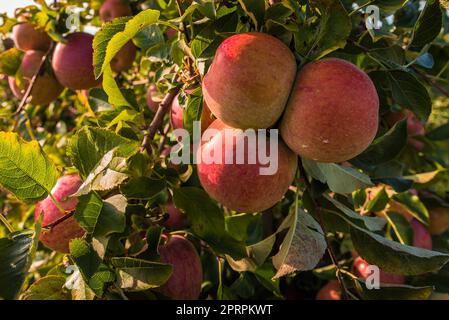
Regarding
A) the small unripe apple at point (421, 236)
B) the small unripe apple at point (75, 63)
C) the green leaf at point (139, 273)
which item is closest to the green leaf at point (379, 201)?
the small unripe apple at point (421, 236)

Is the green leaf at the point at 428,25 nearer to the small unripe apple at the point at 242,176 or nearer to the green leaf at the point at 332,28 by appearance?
the green leaf at the point at 332,28

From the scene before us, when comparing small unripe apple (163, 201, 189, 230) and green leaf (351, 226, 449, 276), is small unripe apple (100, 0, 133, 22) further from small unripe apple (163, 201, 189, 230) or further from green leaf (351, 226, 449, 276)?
green leaf (351, 226, 449, 276)

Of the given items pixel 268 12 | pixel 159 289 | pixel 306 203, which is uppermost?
pixel 268 12

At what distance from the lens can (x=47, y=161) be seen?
0.81m

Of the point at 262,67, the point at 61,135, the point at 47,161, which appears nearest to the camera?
the point at 262,67

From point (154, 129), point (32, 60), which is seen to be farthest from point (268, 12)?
point (32, 60)

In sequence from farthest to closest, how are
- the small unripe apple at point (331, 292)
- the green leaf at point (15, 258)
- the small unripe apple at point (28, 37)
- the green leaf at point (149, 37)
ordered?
the small unripe apple at point (28, 37)
the small unripe apple at point (331, 292)
the green leaf at point (149, 37)
the green leaf at point (15, 258)

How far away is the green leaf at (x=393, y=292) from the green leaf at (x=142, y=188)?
429mm

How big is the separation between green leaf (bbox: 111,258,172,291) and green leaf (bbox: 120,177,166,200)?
0.36ft

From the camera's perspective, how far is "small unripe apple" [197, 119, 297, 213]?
75cm

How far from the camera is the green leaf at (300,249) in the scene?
722 millimetres

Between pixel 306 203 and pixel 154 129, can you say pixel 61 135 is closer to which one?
pixel 154 129

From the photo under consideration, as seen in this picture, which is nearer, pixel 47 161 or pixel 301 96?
pixel 301 96

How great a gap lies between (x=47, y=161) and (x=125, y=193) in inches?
5.4
